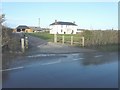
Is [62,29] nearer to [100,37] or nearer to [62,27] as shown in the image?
[62,27]

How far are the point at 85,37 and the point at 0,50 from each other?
1492 centimetres

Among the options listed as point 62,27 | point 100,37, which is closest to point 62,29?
point 62,27

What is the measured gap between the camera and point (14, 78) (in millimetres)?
9406

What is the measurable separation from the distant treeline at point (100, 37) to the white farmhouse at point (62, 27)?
2913 inches

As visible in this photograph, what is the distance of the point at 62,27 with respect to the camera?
10650cm

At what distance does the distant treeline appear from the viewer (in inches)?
1160

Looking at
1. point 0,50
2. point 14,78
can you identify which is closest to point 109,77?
point 14,78

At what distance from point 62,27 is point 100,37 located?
76682 millimetres

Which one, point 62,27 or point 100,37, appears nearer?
point 100,37

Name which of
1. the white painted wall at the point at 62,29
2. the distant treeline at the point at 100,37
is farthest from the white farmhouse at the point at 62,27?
the distant treeline at the point at 100,37

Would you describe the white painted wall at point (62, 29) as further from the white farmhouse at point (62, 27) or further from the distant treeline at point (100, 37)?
the distant treeline at point (100, 37)

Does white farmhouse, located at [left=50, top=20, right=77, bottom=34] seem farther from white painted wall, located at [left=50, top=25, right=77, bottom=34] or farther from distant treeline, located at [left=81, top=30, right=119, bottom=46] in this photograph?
distant treeline, located at [left=81, top=30, right=119, bottom=46]

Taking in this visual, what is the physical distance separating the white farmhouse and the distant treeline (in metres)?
74.0

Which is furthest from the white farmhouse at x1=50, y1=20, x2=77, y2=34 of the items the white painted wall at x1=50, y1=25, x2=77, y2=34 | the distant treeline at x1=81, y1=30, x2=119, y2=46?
the distant treeline at x1=81, y1=30, x2=119, y2=46
